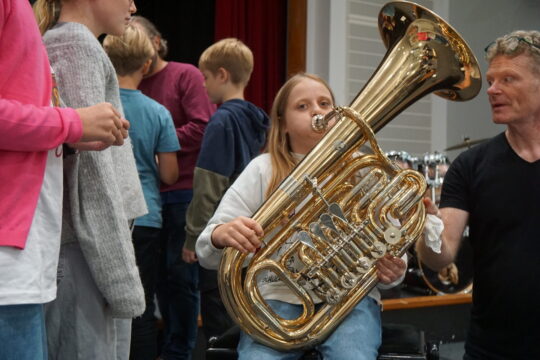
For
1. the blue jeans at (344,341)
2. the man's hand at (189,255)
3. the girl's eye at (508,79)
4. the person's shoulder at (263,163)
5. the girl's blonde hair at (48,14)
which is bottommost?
the man's hand at (189,255)

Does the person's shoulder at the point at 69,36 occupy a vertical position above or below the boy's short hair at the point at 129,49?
above

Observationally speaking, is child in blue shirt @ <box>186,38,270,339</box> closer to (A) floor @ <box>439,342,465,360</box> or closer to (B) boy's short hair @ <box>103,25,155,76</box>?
(B) boy's short hair @ <box>103,25,155,76</box>

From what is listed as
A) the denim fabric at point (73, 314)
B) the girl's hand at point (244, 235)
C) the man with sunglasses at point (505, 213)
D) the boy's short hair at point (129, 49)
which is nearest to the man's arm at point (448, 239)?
the man with sunglasses at point (505, 213)

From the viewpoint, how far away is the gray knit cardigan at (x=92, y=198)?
145 centimetres

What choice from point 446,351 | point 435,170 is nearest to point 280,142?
point 446,351

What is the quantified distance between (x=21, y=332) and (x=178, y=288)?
1.78m

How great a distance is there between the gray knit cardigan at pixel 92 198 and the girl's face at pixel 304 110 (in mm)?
804

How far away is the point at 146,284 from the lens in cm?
268

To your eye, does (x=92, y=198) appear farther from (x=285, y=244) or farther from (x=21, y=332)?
(x=285, y=244)

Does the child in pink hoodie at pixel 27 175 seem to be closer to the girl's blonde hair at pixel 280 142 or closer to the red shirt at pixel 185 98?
the girl's blonde hair at pixel 280 142

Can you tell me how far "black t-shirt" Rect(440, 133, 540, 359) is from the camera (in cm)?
201

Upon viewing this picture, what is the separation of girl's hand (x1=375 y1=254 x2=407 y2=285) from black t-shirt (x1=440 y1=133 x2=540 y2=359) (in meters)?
0.46

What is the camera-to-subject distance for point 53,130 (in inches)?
47.6

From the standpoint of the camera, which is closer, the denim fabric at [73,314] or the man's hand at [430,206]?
the denim fabric at [73,314]
